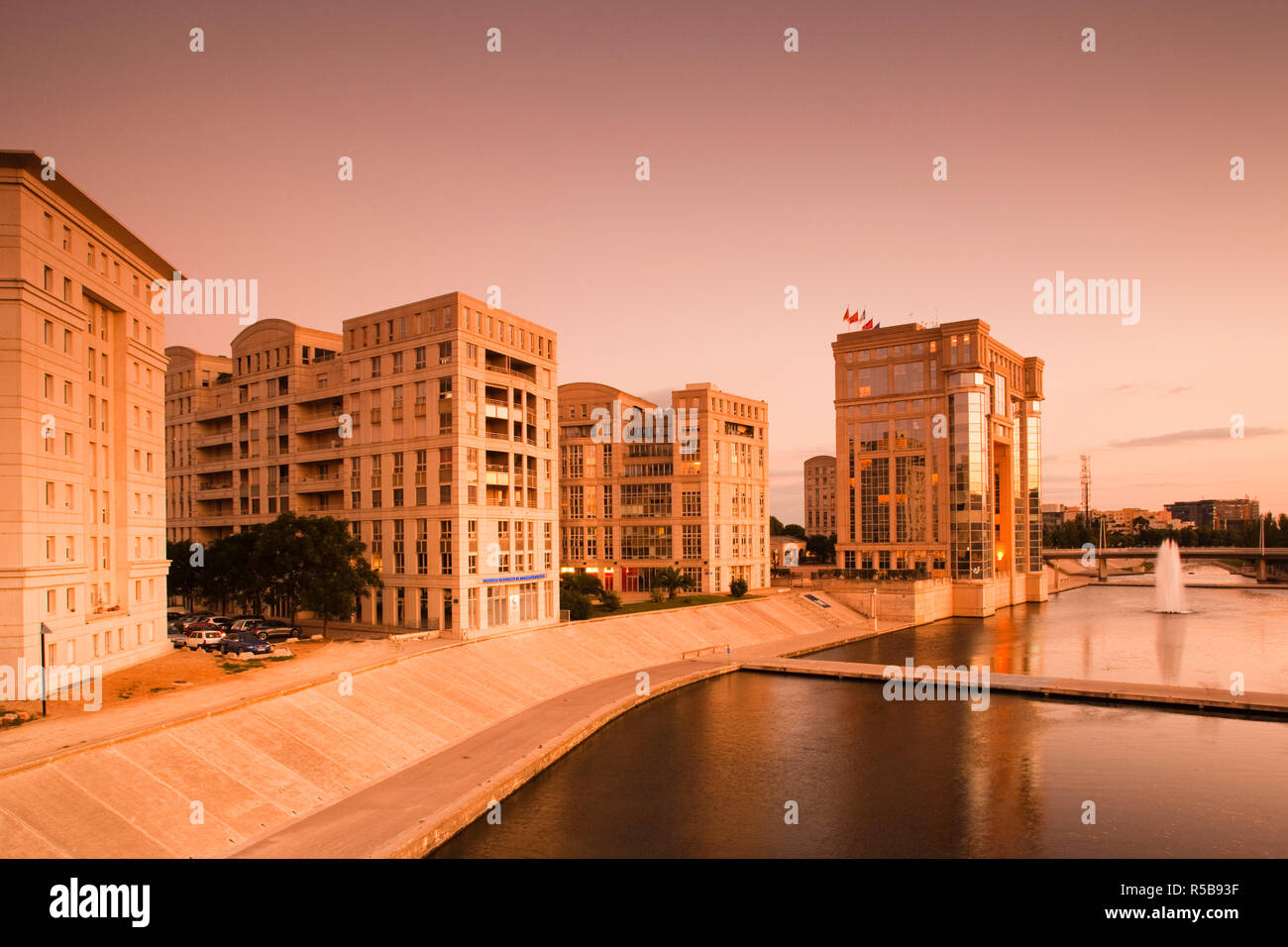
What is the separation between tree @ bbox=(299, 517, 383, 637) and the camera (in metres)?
59.0

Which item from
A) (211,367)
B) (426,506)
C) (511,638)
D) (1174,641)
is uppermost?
(211,367)

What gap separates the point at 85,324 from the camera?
4388cm

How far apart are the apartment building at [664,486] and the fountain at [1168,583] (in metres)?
59.8

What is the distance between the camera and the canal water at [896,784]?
30.8 m

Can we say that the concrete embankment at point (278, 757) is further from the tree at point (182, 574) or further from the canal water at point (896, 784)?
the tree at point (182, 574)

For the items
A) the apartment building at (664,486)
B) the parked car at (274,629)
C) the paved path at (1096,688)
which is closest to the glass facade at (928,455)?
the apartment building at (664,486)

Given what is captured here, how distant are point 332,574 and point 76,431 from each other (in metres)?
21.2

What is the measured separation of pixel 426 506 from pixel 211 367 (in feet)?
130

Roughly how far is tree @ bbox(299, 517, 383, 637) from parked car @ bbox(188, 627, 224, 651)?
6.08m

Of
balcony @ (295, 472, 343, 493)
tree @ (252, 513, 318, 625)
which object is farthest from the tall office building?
tree @ (252, 513, 318, 625)

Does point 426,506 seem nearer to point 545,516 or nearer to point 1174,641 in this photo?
point 545,516

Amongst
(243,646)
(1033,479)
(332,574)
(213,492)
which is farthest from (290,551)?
(1033,479)

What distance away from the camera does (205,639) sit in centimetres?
5572
